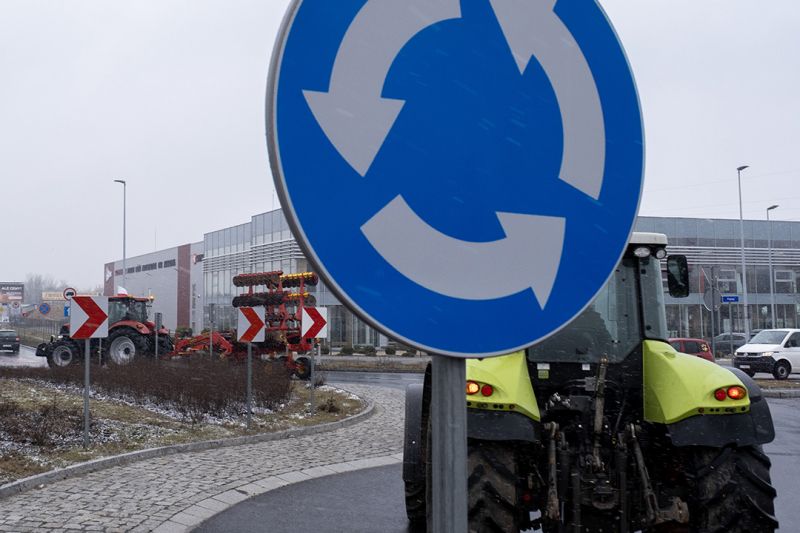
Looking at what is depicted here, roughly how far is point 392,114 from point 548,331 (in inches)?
20.2

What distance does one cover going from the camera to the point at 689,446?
14.6 ft

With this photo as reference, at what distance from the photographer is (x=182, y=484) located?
791 cm

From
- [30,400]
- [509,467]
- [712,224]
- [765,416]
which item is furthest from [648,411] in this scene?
[712,224]

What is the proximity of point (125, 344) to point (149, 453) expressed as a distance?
1762 centimetres

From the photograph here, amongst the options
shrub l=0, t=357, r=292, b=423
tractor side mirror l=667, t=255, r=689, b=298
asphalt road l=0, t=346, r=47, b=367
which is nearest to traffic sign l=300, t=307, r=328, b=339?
shrub l=0, t=357, r=292, b=423

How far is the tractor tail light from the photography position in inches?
177

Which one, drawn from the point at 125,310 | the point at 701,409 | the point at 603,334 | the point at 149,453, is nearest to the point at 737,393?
the point at 701,409

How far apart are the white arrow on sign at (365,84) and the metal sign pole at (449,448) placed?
44 centimetres

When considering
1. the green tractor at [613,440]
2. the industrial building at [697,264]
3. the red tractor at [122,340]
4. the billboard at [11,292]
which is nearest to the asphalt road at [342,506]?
the green tractor at [613,440]

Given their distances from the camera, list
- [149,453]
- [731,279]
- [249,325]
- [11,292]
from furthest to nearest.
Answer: [11,292]
[731,279]
[249,325]
[149,453]

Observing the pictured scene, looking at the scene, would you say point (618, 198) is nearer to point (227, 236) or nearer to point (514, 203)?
point (514, 203)

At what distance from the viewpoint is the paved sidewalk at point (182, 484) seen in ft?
20.9

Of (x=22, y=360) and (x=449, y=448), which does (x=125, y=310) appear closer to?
(x=22, y=360)

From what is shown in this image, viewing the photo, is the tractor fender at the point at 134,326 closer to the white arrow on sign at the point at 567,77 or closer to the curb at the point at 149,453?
the curb at the point at 149,453
